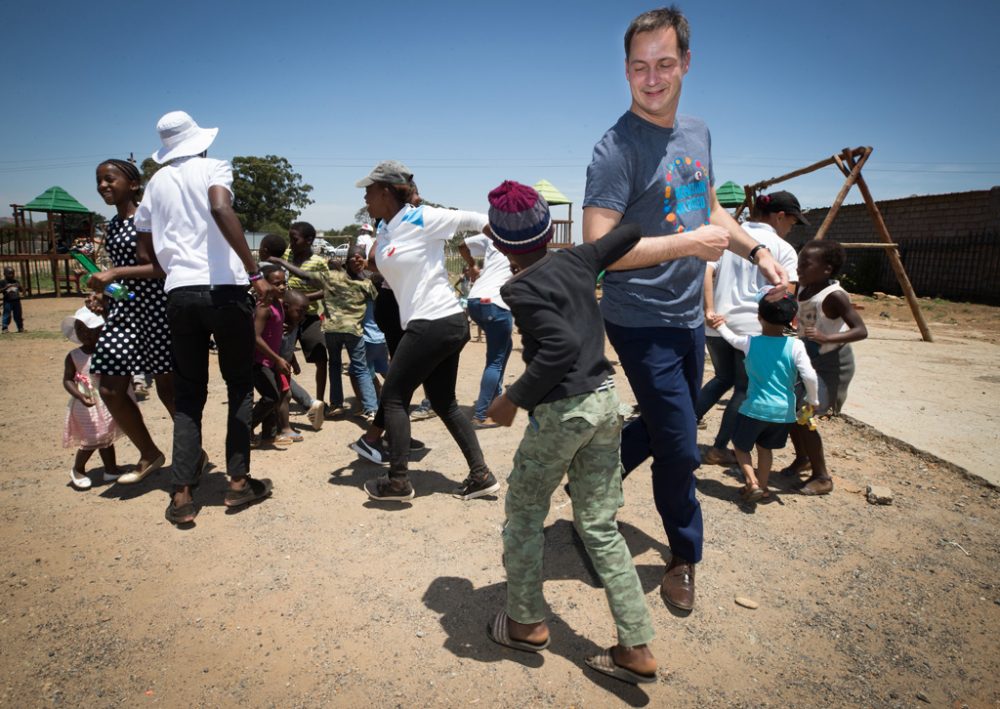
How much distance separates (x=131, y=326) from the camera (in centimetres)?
354

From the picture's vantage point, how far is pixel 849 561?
9.46 feet

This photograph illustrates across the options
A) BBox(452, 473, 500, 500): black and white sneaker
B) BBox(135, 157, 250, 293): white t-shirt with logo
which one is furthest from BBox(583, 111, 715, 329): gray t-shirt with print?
BBox(135, 157, 250, 293): white t-shirt with logo

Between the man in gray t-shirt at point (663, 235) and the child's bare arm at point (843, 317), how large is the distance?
1.54 meters

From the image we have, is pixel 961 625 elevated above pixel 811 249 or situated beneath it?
situated beneath

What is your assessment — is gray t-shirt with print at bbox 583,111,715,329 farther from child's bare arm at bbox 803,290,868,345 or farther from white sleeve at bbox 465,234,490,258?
white sleeve at bbox 465,234,490,258

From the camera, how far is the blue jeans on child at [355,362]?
5180mm

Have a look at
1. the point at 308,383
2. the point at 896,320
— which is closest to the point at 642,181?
the point at 308,383

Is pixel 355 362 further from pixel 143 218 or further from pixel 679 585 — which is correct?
pixel 679 585

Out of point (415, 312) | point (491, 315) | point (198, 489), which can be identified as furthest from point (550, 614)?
point (491, 315)

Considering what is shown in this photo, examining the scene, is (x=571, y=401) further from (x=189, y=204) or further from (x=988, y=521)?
(x=988, y=521)

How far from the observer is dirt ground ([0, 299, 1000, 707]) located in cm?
207

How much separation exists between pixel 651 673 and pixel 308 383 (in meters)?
5.56

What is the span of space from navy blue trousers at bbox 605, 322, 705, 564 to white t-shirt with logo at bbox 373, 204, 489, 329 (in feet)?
3.92

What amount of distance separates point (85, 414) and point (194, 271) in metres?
1.49
